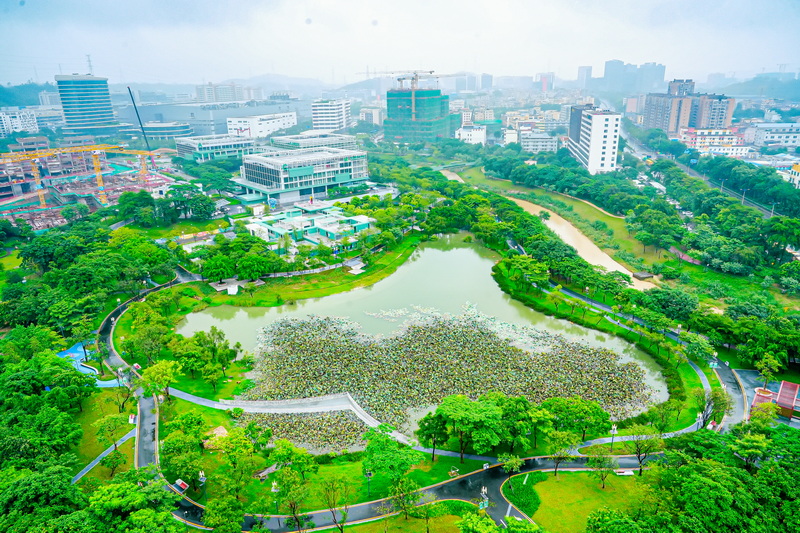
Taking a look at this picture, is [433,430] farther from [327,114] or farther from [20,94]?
[20,94]

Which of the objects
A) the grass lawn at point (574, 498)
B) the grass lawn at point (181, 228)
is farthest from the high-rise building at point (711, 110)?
the grass lawn at point (574, 498)

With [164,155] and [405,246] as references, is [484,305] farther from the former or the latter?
[164,155]

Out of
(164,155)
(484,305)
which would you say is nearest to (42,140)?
(164,155)

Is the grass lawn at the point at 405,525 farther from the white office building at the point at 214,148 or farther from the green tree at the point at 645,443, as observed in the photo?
the white office building at the point at 214,148

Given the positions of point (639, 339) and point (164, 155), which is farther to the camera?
point (164, 155)

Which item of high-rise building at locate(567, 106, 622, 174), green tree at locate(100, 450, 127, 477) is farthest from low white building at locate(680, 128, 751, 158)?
green tree at locate(100, 450, 127, 477)

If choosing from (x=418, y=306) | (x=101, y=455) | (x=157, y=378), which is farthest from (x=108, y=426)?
(x=418, y=306)

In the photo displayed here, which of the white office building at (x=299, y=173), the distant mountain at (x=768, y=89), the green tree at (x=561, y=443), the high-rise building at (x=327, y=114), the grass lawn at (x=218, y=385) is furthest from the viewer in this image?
the distant mountain at (x=768, y=89)
